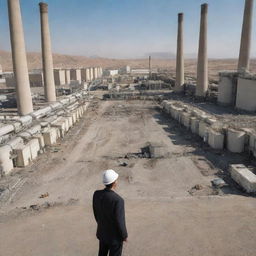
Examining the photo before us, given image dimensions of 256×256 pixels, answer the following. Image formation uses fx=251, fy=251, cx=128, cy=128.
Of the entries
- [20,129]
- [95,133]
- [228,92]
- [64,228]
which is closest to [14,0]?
[20,129]

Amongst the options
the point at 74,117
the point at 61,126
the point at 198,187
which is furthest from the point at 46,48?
the point at 198,187

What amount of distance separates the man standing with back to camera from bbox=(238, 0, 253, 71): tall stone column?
27.0m

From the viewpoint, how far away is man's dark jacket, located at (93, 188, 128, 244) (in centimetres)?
377

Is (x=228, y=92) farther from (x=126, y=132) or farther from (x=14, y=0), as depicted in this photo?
(x=14, y=0)

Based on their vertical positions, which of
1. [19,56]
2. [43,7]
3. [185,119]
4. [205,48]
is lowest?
[185,119]

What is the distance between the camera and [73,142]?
16.6m

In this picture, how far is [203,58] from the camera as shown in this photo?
31062 millimetres

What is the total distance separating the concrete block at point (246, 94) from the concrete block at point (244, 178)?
16.1 meters

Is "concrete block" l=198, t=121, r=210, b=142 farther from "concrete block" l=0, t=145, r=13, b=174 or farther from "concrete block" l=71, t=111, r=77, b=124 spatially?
"concrete block" l=71, t=111, r=77, b=124

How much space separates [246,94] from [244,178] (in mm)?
17799

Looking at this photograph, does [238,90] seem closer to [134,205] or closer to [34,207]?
[134,205]

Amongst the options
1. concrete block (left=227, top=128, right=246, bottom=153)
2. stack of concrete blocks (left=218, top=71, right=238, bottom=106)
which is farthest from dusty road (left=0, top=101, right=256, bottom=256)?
stack of concrete blocks (left=218, top=71, right=238, bottom=106)

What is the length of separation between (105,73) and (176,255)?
79705 millimetres

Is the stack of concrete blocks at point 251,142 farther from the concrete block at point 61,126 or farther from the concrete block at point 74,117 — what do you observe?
the concrete block at point 74,117
